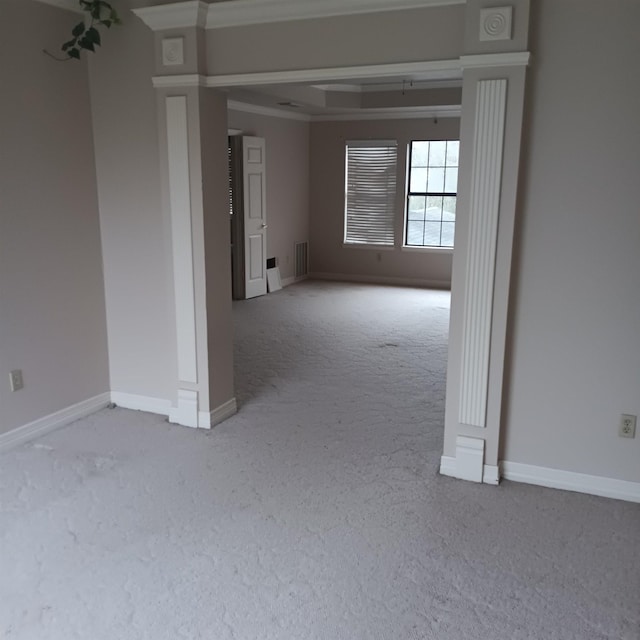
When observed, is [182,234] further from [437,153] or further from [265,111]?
[437,153]

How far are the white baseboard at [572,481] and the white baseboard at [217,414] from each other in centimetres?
176

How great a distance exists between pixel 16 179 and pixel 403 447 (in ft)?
8.75

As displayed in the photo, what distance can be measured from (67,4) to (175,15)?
27.4 inches

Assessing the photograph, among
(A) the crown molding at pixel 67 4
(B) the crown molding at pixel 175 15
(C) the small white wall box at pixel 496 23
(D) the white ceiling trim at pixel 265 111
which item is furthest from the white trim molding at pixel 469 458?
(D) the white ceiling trim at pixel 265 111

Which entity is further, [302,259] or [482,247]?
[302,259]

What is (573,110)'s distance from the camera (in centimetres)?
286

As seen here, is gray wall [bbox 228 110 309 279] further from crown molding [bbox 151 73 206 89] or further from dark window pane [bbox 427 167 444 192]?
crown molding [bbox 151 73 206 89]

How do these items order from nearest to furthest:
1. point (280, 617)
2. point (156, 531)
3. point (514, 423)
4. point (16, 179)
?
1. point (280, 617)
2. point (156, 531)
3. point (514, 423)
4. point (16, 179)

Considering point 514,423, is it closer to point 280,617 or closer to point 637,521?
point 637,521

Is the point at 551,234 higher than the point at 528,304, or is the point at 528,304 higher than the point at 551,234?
the point at 551,234

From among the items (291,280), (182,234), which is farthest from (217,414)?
(291,280)

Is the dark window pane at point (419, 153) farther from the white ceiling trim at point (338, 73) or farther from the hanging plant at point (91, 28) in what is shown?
the hanging plant at point (91, 28)

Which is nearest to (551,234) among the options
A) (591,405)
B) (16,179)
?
(591,405)

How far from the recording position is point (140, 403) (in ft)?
13.8
